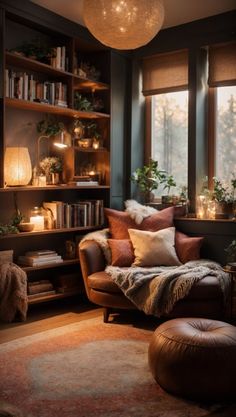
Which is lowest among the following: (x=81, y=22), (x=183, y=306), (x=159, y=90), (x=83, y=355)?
(x=83, y=355)

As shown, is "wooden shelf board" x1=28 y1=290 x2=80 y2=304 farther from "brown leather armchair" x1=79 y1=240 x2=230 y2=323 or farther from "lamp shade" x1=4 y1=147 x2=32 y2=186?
"lamp shade" x1=4 y1=147 x2=32 y2=186

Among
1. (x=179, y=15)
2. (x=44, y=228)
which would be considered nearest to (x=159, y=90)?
(x=179, y=15)

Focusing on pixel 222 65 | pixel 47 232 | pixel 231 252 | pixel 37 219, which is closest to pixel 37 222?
pixel 37 219

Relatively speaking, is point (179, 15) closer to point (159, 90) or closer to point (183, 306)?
point (159, 90)

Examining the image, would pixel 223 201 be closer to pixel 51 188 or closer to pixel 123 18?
pixel 51 188

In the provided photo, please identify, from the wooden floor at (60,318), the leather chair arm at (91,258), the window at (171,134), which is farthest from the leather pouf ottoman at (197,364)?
the window at (171,134)

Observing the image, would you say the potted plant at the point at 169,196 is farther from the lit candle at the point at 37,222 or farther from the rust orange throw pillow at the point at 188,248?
the lit candle at the point at 37,222

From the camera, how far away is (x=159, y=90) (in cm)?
533

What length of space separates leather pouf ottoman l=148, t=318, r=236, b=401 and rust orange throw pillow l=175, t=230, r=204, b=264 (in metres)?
1.66

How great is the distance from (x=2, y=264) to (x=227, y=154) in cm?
257

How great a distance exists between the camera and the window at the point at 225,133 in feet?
16.2

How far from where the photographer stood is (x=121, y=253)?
173 inches

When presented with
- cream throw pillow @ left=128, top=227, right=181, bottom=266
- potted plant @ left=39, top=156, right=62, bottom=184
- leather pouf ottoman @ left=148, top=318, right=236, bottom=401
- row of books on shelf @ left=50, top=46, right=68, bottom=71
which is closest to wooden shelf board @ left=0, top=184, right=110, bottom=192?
potted plant @ left=39, top=156, right=62, bottom=184

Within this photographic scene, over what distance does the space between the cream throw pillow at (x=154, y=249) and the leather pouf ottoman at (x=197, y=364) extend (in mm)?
1545
